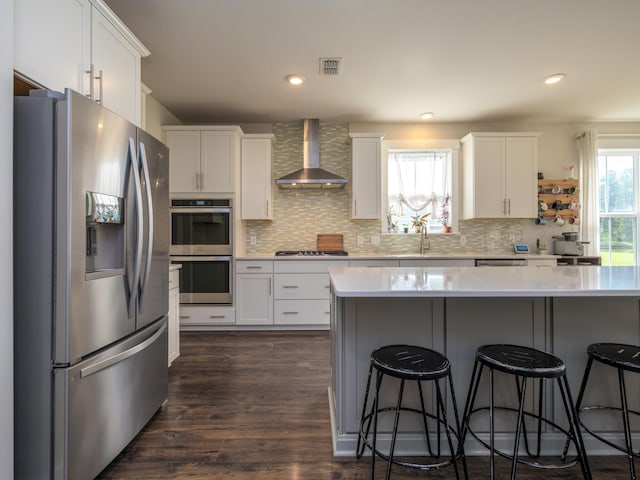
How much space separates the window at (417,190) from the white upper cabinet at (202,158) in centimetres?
203

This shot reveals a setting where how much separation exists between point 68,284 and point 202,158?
2.73 metres

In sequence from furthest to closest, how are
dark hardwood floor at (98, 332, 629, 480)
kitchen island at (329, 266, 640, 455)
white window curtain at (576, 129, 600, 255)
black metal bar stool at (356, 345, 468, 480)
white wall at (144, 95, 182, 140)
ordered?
white window curtain at (576, 129, 600, 255)
white wall at (144, 95, 182, 140)
kitchen island at (329, 266, 640, 455)
dark hardwood floor at (98, 332, 629, 480)
black metal bar stool at (356, 345, 468, 480)

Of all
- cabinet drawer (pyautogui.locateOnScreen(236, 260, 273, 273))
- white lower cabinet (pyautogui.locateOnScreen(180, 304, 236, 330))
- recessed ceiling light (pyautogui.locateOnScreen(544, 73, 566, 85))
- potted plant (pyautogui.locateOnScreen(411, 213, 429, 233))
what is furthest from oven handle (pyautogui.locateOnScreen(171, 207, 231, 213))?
recessed ceiling light (pyautogui.locateOnScreen(544, 73, 566, 85))

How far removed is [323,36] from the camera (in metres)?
2.38

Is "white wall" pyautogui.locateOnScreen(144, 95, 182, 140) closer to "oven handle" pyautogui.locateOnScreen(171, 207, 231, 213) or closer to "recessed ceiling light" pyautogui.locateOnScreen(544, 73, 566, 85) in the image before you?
"oven handle" pyautogui.locateOnScreen(171, 207, 231, 213)

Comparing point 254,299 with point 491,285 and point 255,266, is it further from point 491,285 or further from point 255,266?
point 491,285

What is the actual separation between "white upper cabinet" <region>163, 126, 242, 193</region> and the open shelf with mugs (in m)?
3.92

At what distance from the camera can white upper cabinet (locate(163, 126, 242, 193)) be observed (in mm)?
3707

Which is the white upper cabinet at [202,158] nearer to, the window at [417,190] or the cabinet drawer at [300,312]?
the cabinet drawer at [300,312]

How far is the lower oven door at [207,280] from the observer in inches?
145

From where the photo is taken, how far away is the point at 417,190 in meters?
4.39

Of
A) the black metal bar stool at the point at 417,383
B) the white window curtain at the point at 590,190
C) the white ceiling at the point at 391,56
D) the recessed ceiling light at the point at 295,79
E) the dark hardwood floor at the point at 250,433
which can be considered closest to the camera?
the black metal bar stool at the point at 417,383

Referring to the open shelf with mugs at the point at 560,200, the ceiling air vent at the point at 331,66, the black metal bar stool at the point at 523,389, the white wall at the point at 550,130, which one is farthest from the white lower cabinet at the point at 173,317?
the open shelf with mugs at the point at 560,200

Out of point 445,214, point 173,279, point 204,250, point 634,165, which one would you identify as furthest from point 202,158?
point 634,165
